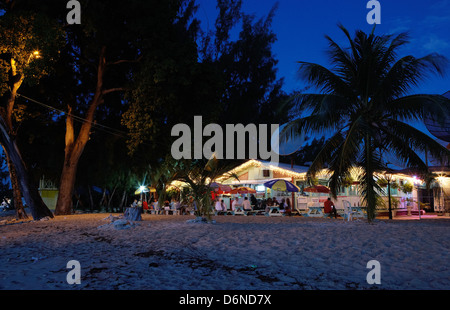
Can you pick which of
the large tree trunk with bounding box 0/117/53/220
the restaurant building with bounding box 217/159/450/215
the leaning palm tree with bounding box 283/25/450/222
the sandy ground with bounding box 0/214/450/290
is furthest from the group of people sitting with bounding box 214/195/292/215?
the sandy ground with bounding box 0/214/450/290

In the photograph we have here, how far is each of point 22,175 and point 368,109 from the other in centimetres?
1411

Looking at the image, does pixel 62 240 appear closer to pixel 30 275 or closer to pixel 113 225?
pixel 113 225

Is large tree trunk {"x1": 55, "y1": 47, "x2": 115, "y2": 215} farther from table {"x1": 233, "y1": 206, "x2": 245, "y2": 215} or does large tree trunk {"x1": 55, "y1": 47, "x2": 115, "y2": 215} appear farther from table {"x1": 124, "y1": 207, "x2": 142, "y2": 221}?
table {"x1": 233, "y1": 206, "x2": 245, "y2": 215}

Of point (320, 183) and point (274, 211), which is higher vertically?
point (320, 183)

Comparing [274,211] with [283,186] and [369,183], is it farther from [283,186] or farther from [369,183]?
[369,183]

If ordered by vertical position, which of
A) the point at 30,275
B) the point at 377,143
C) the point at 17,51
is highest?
the point at 17,51

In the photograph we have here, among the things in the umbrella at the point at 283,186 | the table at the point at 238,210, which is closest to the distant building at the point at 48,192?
the table at the point at 238,210

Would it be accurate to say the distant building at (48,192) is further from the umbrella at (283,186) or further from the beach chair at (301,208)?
the umbrella at (283,186)

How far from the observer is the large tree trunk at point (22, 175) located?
15016 millimetres

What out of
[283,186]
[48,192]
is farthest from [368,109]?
[48,192]

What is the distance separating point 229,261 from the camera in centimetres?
619
